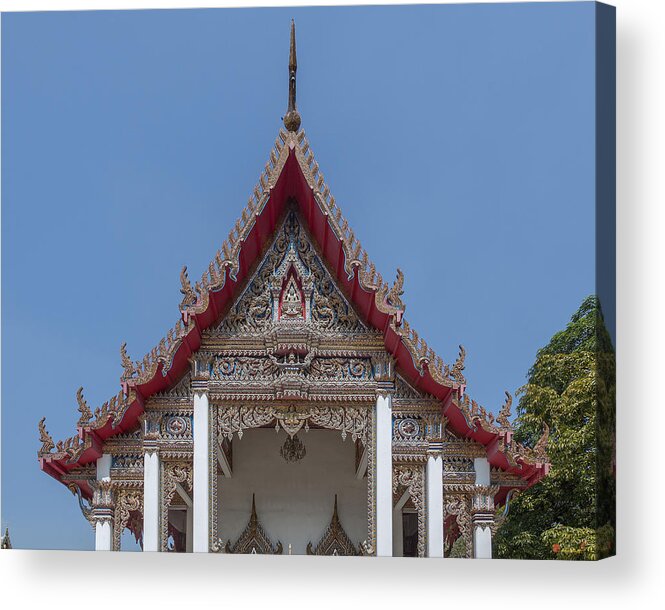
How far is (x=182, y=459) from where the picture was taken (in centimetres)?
1016

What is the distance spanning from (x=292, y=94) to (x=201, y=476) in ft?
10.2

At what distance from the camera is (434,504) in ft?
33.0

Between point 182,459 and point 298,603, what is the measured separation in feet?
4.73

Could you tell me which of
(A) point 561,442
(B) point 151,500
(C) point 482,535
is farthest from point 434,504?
(A) point 561,442

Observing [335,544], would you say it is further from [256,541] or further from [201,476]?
[201,476]

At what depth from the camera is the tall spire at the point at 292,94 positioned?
33.7 feet

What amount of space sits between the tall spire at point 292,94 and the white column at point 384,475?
2249 millimetres

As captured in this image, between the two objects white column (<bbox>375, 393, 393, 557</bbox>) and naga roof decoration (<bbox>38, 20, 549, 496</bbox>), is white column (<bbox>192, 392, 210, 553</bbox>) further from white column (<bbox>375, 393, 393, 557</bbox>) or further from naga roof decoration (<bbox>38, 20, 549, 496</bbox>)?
white column (<bbox>375, 393, 393, 557</bbox>)

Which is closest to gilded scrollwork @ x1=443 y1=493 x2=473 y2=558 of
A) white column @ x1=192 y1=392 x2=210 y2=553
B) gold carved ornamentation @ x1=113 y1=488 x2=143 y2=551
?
white column @ x1=192 y1=392 x2=210 y2=553

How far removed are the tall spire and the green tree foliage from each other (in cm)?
287

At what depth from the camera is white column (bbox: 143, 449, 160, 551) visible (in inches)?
392
